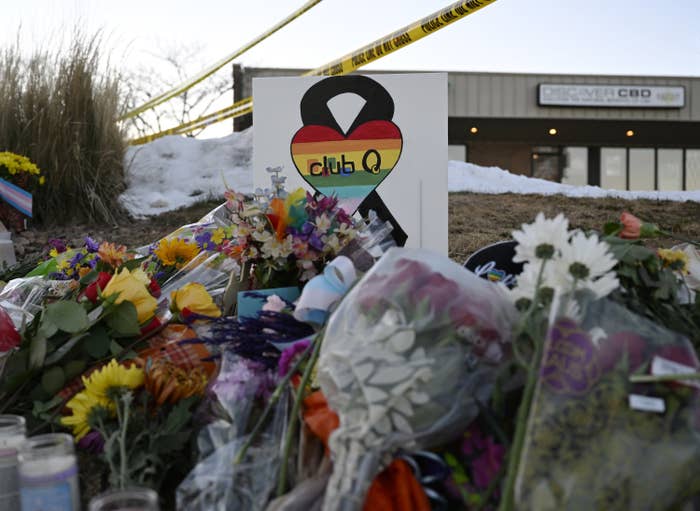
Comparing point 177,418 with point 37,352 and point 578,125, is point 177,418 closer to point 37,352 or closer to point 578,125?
point 37,352

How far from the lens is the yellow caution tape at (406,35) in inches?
138

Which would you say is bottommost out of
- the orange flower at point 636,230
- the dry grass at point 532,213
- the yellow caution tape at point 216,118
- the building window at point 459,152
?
the orange flower at point 636,230

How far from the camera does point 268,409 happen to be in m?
0.99

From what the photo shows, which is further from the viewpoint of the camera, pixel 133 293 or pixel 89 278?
pixel 89 278

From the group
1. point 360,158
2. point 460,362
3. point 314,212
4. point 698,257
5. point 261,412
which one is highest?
point 360,158

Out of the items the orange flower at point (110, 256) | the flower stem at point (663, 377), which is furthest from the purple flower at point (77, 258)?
the flower stem at point (663, 377)

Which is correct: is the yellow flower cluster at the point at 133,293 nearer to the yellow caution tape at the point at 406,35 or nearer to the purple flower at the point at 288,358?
the purple flower at the point at 288,358

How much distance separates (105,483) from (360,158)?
1681 millimetres

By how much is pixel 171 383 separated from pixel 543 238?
2.36 ft

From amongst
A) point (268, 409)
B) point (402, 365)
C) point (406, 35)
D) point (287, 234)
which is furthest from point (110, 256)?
point (406, 35)

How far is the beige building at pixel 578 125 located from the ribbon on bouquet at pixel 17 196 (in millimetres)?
6339

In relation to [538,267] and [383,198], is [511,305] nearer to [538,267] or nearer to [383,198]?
[538,267]

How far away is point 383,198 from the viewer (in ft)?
8.63

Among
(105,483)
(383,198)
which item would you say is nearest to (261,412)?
(105,483)
